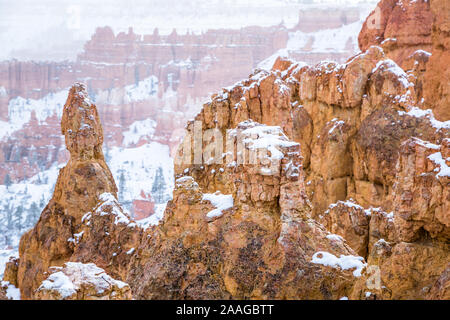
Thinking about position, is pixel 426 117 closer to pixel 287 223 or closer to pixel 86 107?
pixel 287 223

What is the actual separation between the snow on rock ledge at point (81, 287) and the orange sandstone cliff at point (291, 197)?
4 centimetres

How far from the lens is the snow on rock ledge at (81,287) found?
8.59m

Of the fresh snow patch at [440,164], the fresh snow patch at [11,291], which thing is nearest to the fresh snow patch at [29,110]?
the fresh snow patch at [11,291]

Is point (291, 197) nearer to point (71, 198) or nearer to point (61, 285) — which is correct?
point (61, 285)

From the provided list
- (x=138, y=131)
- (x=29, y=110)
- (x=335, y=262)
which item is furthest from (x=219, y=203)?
(x=29, y=110)

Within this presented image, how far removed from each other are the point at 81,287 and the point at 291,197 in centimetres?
494

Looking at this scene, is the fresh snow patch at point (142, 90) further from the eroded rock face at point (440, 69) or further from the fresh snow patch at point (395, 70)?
the fresh snow patch at point (395, 70)

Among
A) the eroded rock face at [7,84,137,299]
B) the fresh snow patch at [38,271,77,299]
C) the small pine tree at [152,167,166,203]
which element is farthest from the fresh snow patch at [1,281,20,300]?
the small pine tree at [152,167,166,203]

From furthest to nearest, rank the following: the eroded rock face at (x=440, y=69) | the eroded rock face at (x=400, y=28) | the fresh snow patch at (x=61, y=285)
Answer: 1. the eroded rock face at (x=400, y=28)
2. the eroded rock face at (x=440, y=69)
3. the fresh snow patch at (x=61, y=285)

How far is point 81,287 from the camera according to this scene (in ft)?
29.1

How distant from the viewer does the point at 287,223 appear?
1074 cm

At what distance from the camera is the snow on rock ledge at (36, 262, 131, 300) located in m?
8.59

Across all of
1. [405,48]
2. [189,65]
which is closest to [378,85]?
[405,48]

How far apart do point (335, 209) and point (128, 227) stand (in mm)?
8098
